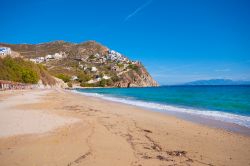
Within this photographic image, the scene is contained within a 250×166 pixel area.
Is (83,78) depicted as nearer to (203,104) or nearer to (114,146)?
(203,104)

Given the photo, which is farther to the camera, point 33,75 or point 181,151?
point 33,75

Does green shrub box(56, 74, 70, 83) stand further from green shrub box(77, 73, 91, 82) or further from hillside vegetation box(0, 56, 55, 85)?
hillside vegetation box(0, 56, 55, 85)

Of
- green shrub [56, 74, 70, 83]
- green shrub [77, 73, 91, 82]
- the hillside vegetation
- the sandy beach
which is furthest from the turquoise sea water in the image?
green shrub [77, 73, 91, 82]

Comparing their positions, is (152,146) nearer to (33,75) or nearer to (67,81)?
(33,75)

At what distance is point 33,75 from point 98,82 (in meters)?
99.0

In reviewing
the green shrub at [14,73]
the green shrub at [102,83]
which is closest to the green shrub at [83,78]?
the green shrub at [102,83]

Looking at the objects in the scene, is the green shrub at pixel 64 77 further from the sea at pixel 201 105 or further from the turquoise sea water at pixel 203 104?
the sea at pixel 201 105

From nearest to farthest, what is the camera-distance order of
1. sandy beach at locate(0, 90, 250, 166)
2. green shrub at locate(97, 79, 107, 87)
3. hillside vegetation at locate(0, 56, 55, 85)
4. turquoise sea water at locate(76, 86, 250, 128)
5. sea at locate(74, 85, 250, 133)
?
1. sandy beach at locate(0, 90, 250, 166)
2. sea at locate(74, 85, 250, 133)
3. turquoise sea water at locate(76, 86, 250, 128)
4. hillside vegetation at locate(0, 56, 55, 85)
5. green shrub at locate(97, 79, 107, 87)

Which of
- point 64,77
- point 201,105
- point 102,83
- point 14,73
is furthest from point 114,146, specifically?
point 102,83

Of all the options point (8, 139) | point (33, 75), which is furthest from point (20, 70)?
point (8, 139)

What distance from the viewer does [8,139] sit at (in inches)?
343

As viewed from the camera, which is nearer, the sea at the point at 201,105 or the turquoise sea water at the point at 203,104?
the sea at the point at 201,105

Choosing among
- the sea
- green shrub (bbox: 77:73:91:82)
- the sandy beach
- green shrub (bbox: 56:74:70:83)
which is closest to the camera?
the sandy beach

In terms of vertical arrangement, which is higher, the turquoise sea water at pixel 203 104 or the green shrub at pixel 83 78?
the green shrub at pixel 83 78
